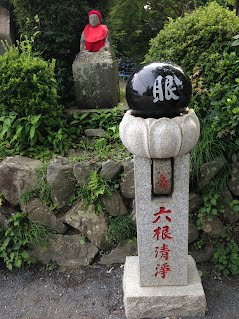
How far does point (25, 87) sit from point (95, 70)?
1.10 metres

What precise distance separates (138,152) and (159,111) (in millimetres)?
348

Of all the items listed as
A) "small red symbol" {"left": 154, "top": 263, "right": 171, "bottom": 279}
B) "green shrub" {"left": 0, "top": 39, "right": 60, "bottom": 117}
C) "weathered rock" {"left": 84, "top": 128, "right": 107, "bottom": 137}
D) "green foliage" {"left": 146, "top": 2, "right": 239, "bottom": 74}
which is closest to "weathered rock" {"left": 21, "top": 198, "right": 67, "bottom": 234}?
"green shrub" {"left": 0, "top": 39, "right": 60, "bottom": 117}

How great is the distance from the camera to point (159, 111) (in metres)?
2.57

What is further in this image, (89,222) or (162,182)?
(89,222)

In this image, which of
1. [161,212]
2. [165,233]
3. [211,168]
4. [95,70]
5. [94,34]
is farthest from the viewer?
[94,34]

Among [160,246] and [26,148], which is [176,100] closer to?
[160,246]

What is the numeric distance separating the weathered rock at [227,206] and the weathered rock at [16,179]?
208cm

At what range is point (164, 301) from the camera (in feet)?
10.5

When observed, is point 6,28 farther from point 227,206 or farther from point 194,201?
point 227,206

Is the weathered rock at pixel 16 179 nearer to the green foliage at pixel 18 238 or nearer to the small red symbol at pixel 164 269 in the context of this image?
the green foliage at pixel 18 238

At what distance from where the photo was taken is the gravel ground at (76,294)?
3.43 meters

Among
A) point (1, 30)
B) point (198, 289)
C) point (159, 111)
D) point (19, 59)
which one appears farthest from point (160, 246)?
point (1, 30)

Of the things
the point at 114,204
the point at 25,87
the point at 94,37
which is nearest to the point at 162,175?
the point at 114,204

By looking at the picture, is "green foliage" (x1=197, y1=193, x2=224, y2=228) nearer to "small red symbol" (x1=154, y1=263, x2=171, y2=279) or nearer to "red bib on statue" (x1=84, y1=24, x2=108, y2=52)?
"small red symbol" (x1=154, y1=263, x2=171, y2=279)
